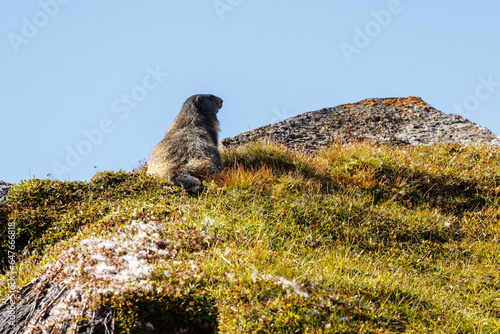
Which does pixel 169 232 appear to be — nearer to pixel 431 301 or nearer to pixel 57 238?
pixel 57 238

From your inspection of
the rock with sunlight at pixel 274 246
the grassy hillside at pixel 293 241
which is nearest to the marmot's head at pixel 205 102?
the rock with sunlight at pixel 274 246

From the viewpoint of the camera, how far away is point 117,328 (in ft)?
13.3

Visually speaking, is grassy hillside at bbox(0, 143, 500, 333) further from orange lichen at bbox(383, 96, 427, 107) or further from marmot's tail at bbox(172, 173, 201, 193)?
orange lichen at bbox(383, 96, 427, 107)

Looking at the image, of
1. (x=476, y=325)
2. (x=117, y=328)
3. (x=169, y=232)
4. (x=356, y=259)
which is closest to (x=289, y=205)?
(x=356, y=259)

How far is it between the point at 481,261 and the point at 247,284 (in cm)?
479

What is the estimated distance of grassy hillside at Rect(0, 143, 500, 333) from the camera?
13.7ft

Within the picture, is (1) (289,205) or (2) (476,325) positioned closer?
(2) (476,325)

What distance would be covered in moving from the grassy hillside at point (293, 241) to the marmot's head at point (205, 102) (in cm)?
186

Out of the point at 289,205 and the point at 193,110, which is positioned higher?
the point at 193,110

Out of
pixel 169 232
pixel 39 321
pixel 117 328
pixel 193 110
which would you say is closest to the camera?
pixel 117 328

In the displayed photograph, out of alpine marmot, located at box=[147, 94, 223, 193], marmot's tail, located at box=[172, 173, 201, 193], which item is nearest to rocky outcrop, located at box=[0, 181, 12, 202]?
alpine marmot, located at box=[147, 94, 223, 193]

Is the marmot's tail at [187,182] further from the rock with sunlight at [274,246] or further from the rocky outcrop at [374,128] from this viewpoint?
the rocky outcrop at [374,128]

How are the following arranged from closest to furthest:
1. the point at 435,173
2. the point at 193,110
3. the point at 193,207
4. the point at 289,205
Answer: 1. the point at 193,207
2. the point at 289,205
3. the point at 435,173
4. the point at 193,110

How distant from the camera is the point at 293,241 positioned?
231 inches
